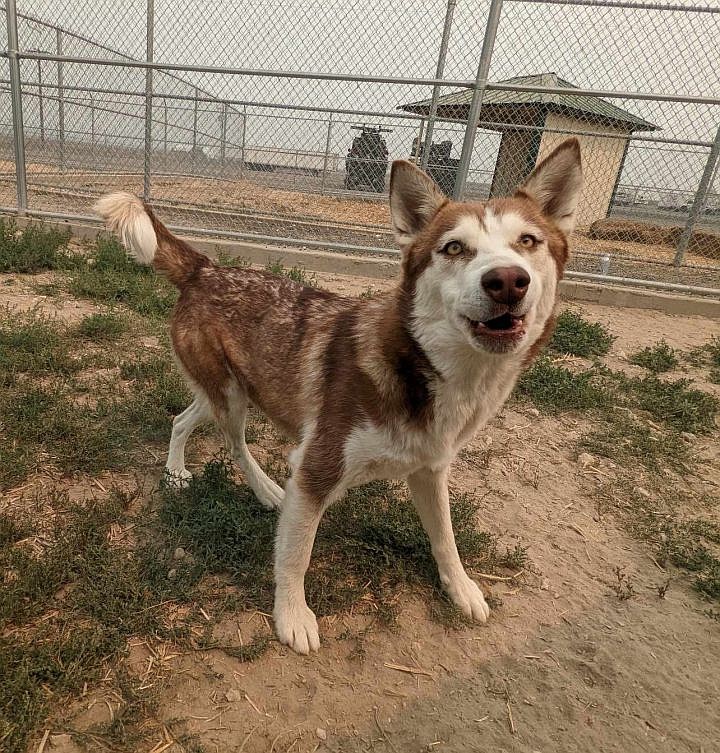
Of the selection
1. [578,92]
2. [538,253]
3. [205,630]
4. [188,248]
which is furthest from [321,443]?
[578,92]

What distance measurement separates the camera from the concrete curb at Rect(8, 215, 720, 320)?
22.8ft

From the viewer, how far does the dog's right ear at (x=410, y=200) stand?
2.24m

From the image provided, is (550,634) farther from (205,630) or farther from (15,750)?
(15,750)

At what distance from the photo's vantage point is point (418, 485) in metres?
2.41

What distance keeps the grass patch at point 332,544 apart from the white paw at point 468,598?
0.07 meters

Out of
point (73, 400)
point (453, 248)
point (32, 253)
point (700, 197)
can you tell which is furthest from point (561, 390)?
point (32, 253)

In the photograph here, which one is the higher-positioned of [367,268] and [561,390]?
[367,268]

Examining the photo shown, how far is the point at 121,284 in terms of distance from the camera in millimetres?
5309

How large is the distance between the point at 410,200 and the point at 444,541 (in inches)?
63.1

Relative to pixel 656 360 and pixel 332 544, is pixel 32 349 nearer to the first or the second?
pixel 332 544

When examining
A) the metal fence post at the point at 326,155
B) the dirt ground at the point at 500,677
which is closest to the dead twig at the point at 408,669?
the dirt ground at the point at 500,677

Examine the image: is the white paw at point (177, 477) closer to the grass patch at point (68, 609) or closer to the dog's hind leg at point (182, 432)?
the dog's hind leg at point (182, 432)

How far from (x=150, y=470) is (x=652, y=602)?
274 cm

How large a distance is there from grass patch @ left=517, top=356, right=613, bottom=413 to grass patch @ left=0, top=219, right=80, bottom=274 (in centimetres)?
518
